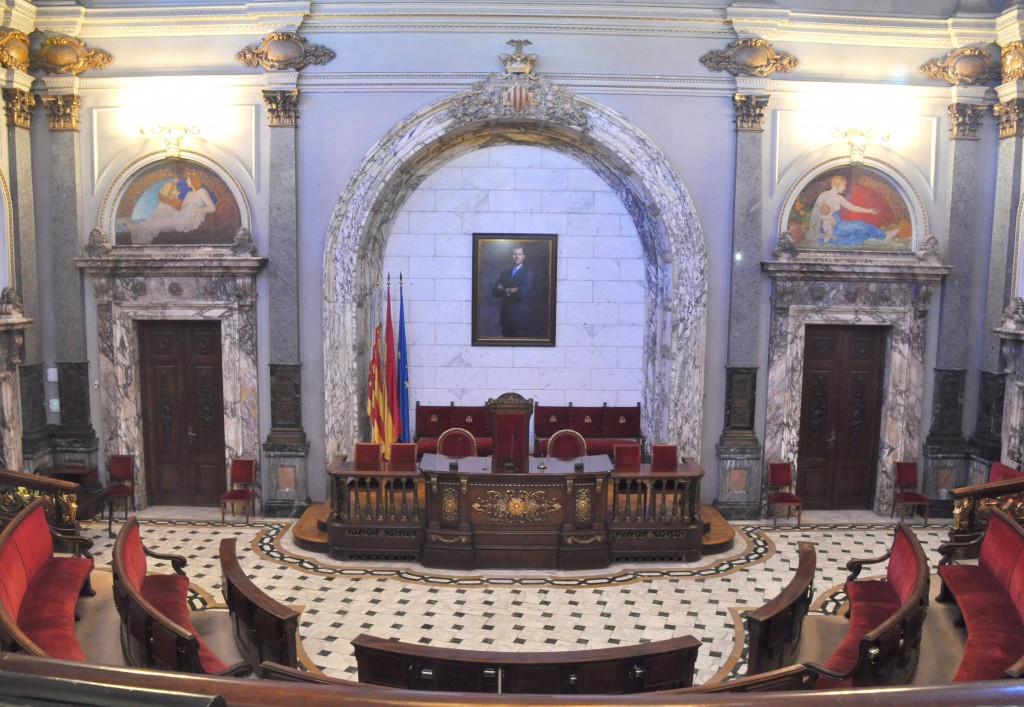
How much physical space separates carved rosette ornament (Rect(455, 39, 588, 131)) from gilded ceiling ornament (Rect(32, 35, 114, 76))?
15.5ft

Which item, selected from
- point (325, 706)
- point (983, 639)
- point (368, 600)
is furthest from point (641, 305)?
point (325, 706)

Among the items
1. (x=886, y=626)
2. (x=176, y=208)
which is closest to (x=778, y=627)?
(x=886, y=626)

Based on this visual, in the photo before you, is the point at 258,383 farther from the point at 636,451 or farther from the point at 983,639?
the point at 983,639

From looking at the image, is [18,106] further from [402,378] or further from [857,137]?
[857,137]

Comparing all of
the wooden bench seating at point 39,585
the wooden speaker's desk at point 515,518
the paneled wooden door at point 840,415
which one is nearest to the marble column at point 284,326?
the wooden speaker's desk at point 515,518

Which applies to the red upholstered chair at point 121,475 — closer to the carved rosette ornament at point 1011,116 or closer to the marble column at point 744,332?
the marble column at point 744,332

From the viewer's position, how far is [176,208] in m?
10.2

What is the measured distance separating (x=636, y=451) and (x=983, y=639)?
4.51 metres

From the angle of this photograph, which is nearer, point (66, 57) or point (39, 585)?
point (39, 585)

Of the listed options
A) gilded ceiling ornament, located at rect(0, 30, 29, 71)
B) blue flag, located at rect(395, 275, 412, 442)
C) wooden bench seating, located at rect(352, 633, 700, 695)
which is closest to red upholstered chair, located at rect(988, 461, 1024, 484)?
wooden bench seating, located at rect(352, 633, 700, 695)

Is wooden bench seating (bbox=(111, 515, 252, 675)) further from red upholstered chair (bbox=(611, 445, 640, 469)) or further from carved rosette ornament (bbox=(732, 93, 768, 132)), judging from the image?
carved rosette ornament (bbox=(732, 93, 768, 132))

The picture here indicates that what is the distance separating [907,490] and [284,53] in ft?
33.1

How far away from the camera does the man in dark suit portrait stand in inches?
473

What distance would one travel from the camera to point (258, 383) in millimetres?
10219
